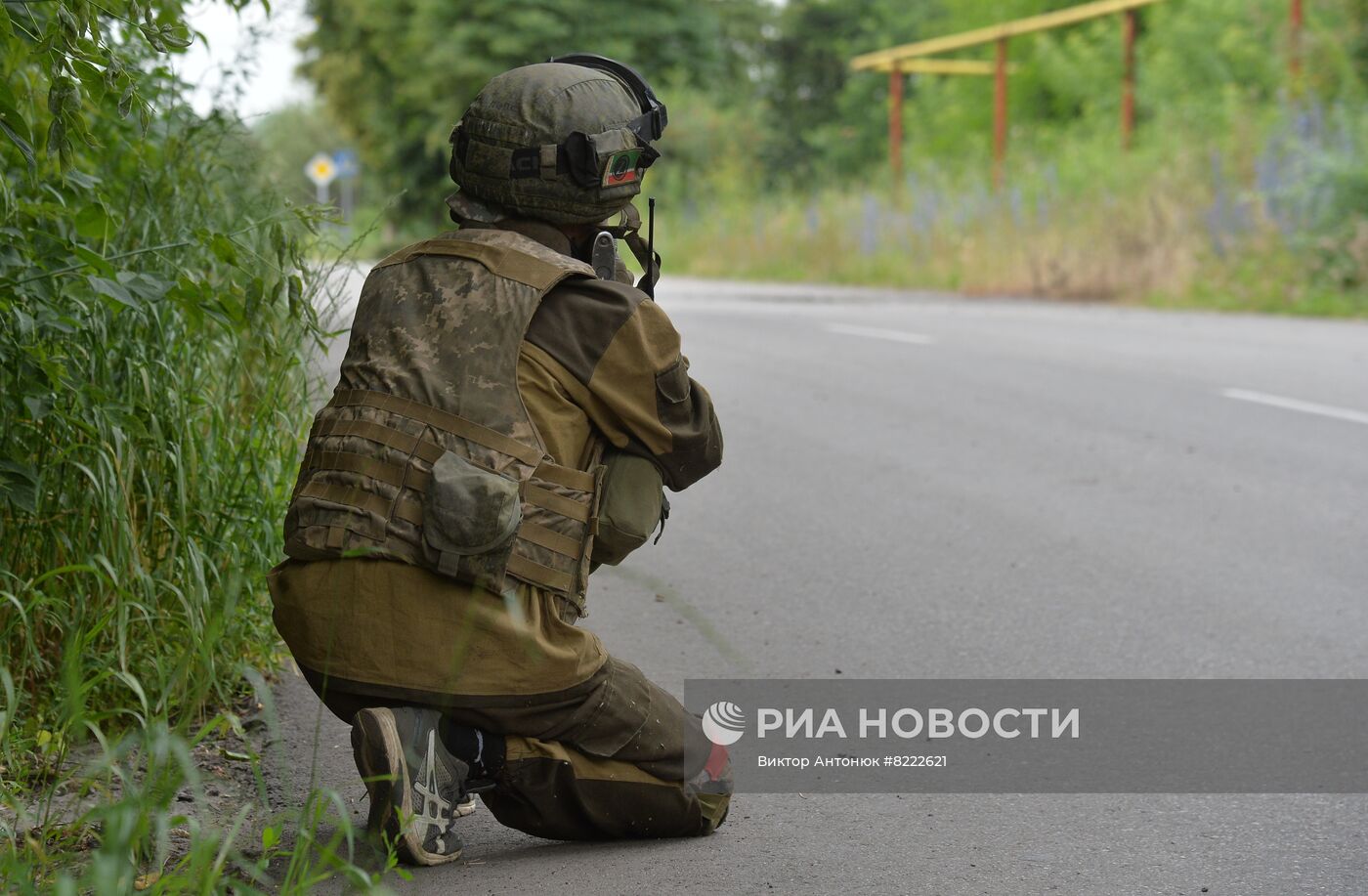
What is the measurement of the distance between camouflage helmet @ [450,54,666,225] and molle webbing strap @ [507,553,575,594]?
628 millimetres

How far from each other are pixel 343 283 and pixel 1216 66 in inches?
1304

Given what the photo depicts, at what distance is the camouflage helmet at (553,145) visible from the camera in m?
A: 3.19

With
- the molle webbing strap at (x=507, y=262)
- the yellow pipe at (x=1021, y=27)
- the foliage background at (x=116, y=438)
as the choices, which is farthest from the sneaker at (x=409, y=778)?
the yellow pipe at (x=1021, y=27)

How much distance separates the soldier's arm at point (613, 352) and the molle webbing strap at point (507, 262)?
38mm

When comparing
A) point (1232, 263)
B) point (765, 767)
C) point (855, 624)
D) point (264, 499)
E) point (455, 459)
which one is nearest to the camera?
point (455, 459)

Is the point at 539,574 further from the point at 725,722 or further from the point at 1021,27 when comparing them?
the point at 1021,27

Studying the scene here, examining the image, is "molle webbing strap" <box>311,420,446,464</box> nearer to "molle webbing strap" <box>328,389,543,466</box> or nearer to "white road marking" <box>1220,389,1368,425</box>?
"molle webbing strap" <box>328,389,543,466</box>

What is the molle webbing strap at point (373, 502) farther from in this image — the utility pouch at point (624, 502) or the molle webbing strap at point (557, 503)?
the utility pouch at point (624, 502)

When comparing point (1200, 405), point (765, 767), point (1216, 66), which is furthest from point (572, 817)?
point (1216, 66)

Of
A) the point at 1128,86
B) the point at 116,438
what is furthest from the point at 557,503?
the point at 1128,86

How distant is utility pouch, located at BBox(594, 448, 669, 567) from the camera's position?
3.24 m

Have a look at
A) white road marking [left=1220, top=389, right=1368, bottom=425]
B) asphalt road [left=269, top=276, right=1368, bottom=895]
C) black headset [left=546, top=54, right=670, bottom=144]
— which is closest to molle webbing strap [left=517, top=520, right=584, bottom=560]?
asphalt road [left=269, top=276, right=1368, bottom=895]

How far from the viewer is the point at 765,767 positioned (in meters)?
3.92

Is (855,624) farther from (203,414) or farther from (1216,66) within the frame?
(1216,66)
